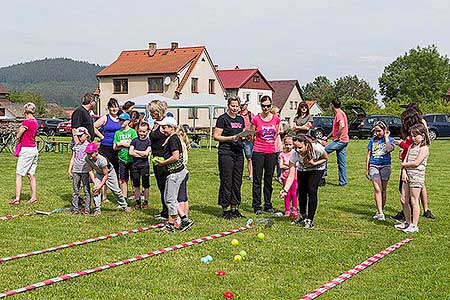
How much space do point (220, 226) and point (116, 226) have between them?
4.94 feet

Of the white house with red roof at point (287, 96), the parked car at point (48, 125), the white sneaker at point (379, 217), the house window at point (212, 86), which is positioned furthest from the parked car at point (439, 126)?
the white house with red roof at point (287, 96)

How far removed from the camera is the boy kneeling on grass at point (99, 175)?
9695 millimetres

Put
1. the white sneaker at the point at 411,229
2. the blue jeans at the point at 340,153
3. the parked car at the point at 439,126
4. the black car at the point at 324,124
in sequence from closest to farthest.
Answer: the white sneaker at the point at 411,229 < the blue jeans at the point at 340,153 < the parked car at the point at 439,126 < the black car at the point at 324,124

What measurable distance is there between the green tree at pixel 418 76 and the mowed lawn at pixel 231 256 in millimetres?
74823

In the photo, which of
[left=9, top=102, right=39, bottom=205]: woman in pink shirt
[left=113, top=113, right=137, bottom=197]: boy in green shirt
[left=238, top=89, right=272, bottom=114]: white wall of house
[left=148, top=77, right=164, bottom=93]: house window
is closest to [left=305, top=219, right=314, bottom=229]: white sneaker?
[left=113, top=113, right=137, bottom=197]: boy in green shirt

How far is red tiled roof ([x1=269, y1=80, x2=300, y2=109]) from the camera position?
75938mm

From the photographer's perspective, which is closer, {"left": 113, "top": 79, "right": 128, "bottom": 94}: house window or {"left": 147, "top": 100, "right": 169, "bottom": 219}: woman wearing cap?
{"left": 147, "top": 100, "right": 169, "bottom": 219}: woman wearing cap

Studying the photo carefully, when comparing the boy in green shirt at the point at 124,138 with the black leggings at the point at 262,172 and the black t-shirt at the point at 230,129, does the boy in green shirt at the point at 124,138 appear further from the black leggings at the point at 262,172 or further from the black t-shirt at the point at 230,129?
the black leggings at the point at 262,172

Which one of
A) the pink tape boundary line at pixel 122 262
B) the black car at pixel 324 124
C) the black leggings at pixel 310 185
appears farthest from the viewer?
the black car at pixel 324 124

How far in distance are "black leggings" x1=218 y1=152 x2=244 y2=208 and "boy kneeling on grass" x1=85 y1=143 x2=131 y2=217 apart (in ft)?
5.49

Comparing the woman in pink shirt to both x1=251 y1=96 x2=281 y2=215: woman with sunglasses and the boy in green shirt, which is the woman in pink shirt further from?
x1=251 y1=96 x2=281 y2=215: woman with sunglasses

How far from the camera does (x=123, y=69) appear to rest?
56500 millimetres

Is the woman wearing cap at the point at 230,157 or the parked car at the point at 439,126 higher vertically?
the woman wearing cap at the point at 230,157

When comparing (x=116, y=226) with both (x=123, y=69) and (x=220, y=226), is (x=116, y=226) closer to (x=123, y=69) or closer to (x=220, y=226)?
(x=220, y=226)
